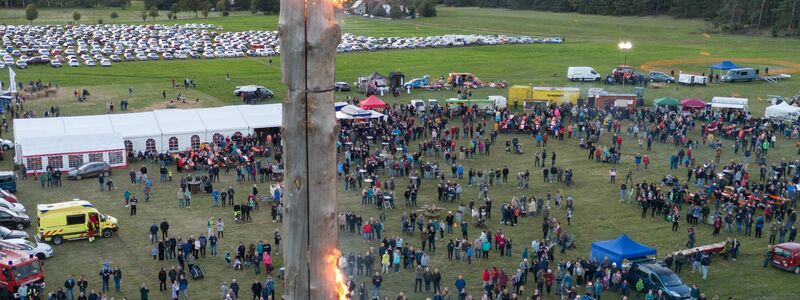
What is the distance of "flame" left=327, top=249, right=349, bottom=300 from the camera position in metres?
3.47

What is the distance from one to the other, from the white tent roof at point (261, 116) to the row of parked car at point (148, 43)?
3030 cm

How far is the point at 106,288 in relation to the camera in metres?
23.4

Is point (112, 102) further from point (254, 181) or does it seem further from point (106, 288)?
point (106, 288)

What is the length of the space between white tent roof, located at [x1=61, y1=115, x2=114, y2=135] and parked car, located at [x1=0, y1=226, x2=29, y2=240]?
501 inches

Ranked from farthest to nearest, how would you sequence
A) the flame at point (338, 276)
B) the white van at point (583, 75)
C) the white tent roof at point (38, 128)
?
the white van at point (583, 75), the white tent roof at point (38, 128), the flame at point (338, 276)

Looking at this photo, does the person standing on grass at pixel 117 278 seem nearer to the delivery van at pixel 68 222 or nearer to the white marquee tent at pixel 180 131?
the delivery van at pixel 68 222

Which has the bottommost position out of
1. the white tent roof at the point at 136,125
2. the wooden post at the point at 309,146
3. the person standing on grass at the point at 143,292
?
the person standing on grass at the point at 143,292

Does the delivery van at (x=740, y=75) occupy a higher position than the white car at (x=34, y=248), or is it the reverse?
the delivery van at (x=740, y=75)

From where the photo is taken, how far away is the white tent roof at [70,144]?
35.7 m

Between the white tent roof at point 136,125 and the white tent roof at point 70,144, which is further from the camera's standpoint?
the white tent roof at point 136,125

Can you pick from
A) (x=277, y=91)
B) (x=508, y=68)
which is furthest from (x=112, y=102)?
(x=508, y=68)

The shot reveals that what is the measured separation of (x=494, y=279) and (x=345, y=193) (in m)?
11.7

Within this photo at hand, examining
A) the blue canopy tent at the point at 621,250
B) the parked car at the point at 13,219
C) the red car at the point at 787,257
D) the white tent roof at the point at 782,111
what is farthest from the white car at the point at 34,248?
the white tent roof at the point at 782,111

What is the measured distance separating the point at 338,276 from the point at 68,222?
25827 mm
